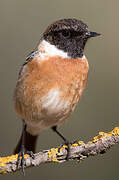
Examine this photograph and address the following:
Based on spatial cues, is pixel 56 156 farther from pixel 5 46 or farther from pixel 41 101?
pixel 5 46

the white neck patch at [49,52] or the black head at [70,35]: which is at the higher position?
the black head at [70,35]

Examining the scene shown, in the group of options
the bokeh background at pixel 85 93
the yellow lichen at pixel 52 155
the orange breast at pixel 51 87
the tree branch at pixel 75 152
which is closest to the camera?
the tree branch at pixel 75 152

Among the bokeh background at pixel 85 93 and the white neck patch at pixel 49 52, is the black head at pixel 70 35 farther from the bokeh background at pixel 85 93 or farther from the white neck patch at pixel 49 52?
the bokeh background at pixel 85 93

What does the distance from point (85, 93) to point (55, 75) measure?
5.68 ft

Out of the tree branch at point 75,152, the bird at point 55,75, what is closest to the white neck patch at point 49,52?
the bird at point 55,75

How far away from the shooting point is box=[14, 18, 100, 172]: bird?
4.71m

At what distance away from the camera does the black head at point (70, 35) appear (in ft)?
15.7

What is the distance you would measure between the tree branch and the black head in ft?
3.20

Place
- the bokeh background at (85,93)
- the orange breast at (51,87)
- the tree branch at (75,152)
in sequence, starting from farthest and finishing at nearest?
the bokeh background at (85,93) < the orange breast at (51,87) < the tree branch at (75,152)

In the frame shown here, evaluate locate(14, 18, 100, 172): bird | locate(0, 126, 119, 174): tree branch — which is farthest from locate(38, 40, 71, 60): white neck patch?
locate(0, 126, 119, 174): tree branch

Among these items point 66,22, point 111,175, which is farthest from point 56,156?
point 111,175

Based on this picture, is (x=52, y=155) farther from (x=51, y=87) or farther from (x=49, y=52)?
(x=49, y=52)

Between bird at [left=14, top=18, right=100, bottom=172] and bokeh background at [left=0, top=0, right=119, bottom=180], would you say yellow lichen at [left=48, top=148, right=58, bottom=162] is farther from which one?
bokeh background at [left=0, top=0, right=119, bottom=180]

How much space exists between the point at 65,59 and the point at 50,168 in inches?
76.5
